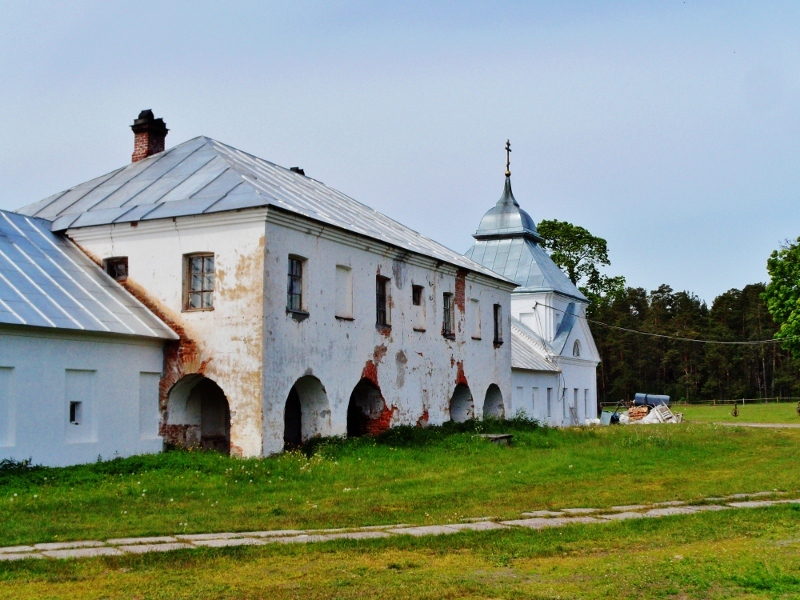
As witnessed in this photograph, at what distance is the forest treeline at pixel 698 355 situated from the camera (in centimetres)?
8344

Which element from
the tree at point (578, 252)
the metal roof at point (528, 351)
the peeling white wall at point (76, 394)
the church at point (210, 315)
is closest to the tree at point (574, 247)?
the tree at point (578, 252)

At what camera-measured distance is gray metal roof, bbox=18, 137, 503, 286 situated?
18.6m

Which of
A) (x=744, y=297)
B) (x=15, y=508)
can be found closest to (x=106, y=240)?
(x=15, y=508)

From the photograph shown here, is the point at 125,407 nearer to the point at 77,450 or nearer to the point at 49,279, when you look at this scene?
the point at 77,450

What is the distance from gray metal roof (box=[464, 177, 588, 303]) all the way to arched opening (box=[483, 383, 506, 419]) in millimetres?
14234

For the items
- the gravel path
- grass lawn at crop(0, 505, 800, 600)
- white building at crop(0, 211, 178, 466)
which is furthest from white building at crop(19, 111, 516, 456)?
grass lawn at crop(0, 505, 800, 600)

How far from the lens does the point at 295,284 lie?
19.0 metres

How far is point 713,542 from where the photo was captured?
9227 mm

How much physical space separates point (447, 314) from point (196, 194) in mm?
8962

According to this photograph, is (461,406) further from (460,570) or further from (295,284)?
(460,570)

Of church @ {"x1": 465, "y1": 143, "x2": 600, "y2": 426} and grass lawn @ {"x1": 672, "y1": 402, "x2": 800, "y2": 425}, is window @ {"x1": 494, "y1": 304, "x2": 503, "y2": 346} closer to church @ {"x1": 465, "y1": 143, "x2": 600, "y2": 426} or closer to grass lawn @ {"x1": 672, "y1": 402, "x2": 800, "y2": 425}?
church @ {"x1": 465, "y1": 143, "x2": 600, "y2": 426}

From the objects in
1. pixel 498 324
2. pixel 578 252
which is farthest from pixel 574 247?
pixel 498 324

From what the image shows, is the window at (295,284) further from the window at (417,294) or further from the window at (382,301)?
the window at (417,294)

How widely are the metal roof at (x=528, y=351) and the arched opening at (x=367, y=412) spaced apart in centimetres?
1398
